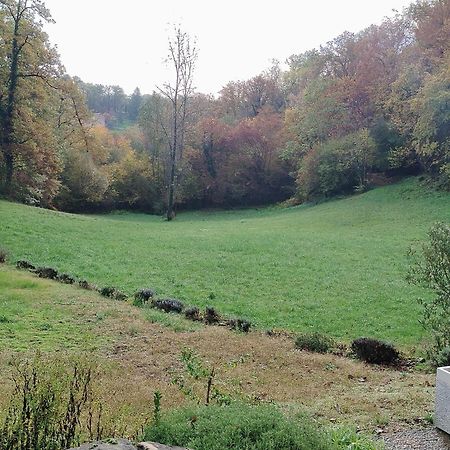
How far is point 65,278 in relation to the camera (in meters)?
13.7

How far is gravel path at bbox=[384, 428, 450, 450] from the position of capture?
4.60 metres

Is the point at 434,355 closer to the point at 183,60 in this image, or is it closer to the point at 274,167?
the point at 183,60

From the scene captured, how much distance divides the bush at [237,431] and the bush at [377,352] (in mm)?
5455

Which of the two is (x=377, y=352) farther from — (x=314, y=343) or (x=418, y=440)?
(x=418, y=440)

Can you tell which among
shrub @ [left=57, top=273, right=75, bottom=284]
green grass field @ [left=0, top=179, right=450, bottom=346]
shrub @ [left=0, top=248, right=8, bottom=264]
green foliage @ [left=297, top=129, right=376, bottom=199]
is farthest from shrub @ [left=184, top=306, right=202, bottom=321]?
green foliage @ [left=297, top=129, right=376, bottom=199]

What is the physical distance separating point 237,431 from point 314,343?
6.13 metres

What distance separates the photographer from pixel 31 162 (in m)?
26.1

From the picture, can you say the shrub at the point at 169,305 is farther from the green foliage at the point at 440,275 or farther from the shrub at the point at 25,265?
the green foliage at the point at 440,275

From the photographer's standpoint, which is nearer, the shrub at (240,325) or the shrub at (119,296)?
the shrub at (240,325)

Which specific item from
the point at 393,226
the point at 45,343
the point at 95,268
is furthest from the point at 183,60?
the point at 45,343

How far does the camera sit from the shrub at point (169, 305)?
11.7 metres

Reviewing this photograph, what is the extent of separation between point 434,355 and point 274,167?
3694 centimetres

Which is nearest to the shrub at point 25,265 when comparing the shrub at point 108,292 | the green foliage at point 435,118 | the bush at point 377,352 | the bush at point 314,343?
the shrub at point 108,292

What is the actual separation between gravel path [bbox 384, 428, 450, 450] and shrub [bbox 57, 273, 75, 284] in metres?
10.7
